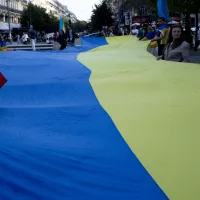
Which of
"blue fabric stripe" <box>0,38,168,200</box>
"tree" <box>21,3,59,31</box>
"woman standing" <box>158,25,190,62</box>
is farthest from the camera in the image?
"tree" <box>21,3,59,31</box>

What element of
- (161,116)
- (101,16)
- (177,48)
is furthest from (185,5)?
(101,16)

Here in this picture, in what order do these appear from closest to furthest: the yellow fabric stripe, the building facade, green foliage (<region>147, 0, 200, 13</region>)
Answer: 1. the yellow fabric stripe
2. green foliage (<region>147, 0, 200, 13</region>)
3. the building facade

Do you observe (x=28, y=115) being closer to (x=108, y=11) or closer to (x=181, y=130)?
(x=181, y=130)

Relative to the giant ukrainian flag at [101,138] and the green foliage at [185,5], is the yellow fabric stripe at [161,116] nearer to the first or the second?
the giant ukrainian flag at [101,138]

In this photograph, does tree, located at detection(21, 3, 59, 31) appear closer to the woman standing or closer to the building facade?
the building facade

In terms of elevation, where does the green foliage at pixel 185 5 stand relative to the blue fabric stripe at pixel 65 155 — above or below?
above

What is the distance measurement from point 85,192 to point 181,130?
986 millimetres

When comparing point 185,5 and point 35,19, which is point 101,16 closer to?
point 35,19

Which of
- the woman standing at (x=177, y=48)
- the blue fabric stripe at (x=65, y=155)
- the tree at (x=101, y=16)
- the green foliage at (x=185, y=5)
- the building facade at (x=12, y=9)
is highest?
the building facade at (x=12, y=9)

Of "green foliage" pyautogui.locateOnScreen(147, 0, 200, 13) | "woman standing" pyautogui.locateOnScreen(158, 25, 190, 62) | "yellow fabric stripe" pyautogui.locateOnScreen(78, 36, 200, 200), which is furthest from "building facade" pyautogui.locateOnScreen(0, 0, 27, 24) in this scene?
"yellow fabric stripe" pyautogui.locateOnScreen(78, 36, 200, 200)

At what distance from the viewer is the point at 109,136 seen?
8.25 feet

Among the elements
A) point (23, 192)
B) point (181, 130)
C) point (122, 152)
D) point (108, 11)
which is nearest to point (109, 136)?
point (122, 152)

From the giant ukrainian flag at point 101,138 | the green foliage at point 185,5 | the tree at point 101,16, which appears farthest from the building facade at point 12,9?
the giant ukrainian flag at point 101,138

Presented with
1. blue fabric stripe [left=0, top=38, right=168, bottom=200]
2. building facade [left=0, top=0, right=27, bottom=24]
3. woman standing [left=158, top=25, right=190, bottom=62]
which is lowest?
blue fabric stripe [left=0, top=38, right=168, bottom=200]
